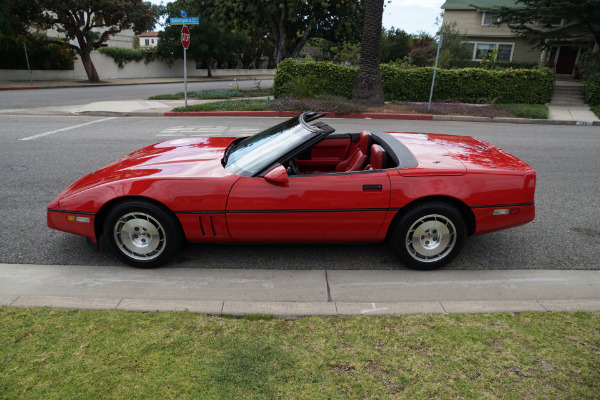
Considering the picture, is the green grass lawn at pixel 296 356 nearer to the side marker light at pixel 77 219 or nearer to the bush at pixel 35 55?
the side marker light at pixel 77 219

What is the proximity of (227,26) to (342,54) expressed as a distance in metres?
13.4

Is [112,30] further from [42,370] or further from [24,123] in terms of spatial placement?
[42,370]

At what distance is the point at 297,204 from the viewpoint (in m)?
3.60

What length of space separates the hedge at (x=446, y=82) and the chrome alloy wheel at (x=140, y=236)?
556 inches

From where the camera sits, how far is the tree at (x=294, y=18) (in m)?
22.5

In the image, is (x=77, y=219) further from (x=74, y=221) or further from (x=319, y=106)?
(x=319, y=106)

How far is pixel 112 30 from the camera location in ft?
104

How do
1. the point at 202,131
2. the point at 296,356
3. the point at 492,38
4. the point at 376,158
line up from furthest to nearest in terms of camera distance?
the point at 492,38 → the point at 202,131 → the point at 376,158 → the point at 296,356

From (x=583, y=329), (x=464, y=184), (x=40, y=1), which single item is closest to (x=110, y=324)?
(x=464, y=184)

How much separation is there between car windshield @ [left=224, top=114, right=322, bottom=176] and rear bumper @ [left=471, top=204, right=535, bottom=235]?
5.23 feet

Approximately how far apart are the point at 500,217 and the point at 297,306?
6.50 ft

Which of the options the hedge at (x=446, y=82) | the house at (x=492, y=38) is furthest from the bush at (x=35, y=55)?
the house at (x=492, y=38)

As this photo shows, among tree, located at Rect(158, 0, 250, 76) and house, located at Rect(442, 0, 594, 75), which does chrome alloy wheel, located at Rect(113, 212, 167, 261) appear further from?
tree, located at Rect(158, 0, 250, 76)

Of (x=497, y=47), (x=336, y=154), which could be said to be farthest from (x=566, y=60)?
(x=336, y=154)
